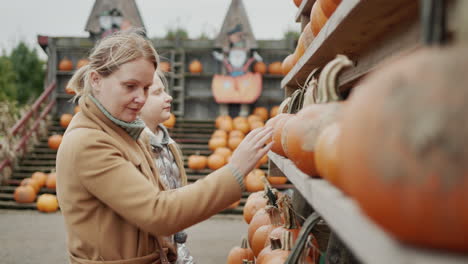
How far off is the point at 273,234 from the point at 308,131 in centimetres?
96

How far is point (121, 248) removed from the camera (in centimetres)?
151

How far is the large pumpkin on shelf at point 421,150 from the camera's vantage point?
48 centimetres

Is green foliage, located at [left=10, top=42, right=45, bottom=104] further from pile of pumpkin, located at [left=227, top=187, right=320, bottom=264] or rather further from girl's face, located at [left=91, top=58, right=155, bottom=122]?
girl's face, located at [left=91, top=58, right=155, bottom=122]

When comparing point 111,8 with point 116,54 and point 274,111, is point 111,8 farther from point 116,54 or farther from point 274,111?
point 116,54

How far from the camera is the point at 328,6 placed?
1746 mm

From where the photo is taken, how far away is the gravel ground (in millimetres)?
4434

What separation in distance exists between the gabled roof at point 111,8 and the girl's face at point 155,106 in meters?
7.98

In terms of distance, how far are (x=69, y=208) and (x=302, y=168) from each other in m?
0.86

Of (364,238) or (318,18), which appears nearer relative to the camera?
(364,238)

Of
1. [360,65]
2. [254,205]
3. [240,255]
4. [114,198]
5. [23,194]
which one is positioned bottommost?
[23,194]

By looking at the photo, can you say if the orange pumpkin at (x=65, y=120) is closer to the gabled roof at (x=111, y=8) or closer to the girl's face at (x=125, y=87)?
the gabled roof at (x=111, y=8)

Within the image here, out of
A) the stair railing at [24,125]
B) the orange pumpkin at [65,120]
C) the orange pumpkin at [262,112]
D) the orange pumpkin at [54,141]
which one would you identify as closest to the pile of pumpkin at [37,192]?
the stair railing at [24,125]

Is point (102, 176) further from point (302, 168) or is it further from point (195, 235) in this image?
point (195, 235)

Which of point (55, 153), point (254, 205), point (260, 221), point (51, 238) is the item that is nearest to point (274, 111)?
point (55, 153)
